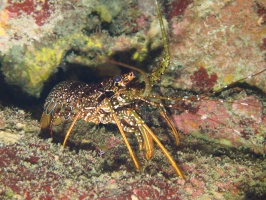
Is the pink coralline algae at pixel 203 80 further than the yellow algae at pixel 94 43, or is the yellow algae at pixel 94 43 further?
the yellow algae at pixel 94 43

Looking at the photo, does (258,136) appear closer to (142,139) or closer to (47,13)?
(142,139)

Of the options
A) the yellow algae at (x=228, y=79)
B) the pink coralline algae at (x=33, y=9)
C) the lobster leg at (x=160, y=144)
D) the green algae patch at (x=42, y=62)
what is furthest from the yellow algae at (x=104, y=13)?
the lobster leg at (x=160, y=144)

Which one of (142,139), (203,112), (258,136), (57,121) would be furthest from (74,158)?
(258,136)

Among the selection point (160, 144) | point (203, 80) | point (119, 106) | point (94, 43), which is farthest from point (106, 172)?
point (94, 43)

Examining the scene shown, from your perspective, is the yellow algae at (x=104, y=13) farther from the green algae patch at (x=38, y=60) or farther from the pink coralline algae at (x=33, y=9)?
the pink coralline algae at (x=33, y=9)

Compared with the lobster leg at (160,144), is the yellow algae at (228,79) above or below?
above

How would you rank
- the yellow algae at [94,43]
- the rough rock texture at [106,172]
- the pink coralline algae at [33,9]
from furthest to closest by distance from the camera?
the yellow algae at [94,43]
the pink coralline algae at [33,9]
the rough rock texture at [106,172]

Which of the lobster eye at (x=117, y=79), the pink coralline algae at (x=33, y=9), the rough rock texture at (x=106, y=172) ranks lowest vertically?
the rough rock texture at (x=106, y=172)

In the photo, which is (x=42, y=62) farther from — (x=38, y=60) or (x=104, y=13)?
(x=104, y=13)

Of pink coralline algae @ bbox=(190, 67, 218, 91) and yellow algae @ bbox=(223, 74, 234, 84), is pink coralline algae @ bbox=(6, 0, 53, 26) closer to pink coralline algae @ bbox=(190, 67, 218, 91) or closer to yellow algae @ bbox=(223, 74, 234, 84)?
pink coralline algae @ bbox=(190, 67, 218, 91)
